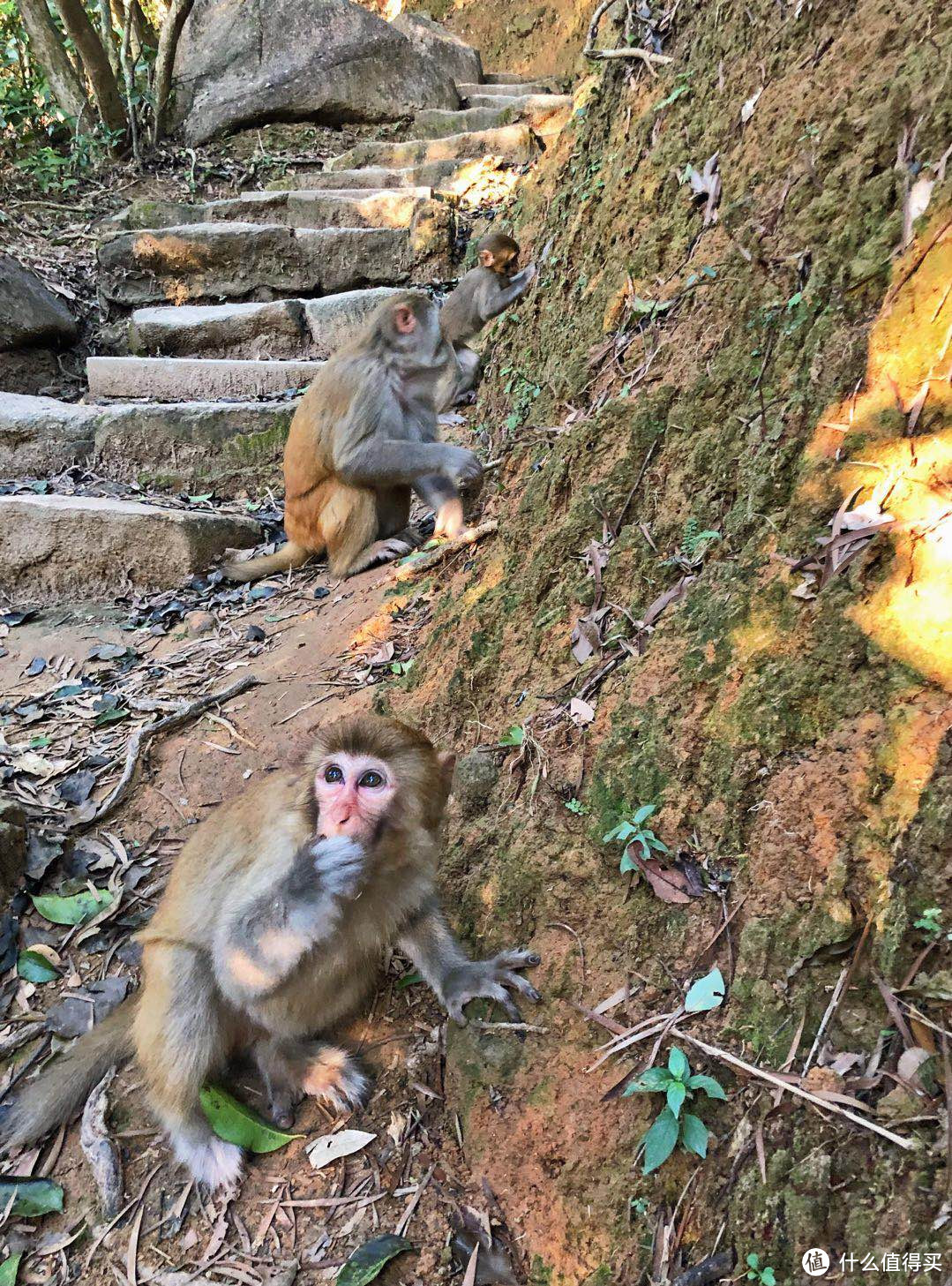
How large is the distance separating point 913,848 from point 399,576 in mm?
3764

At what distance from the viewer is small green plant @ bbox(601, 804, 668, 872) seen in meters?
2.25

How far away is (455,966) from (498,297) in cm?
717

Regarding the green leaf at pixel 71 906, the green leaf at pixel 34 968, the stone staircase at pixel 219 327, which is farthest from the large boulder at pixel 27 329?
the green leaf at pixel 34 968

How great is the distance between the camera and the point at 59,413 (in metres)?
7.59

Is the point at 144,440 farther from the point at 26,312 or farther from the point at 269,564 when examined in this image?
the point at 26,312

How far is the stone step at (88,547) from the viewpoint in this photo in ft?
19.3

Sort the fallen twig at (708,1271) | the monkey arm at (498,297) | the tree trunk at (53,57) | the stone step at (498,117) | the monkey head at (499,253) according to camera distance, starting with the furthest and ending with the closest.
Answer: the stone step at (498,117)
the tree trunk at (53,57)
the monkey arm at (498,297)
the monkey head at (499,253)
the fallen twig at (708,1271)

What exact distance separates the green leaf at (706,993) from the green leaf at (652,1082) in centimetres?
15

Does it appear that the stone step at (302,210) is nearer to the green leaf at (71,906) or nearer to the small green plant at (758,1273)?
the green leaf at (71,906)

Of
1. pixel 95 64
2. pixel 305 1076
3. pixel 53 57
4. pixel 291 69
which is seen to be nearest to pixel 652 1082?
pixel 305 1076

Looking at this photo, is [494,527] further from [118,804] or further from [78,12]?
[78,12]

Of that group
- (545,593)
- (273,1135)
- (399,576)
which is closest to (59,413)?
(399,576)

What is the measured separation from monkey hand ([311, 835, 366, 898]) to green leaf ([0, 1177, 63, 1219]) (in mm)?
1209

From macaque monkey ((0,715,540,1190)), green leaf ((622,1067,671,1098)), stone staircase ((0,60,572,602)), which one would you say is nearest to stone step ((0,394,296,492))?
stone staircase ((0,60,572,602))
